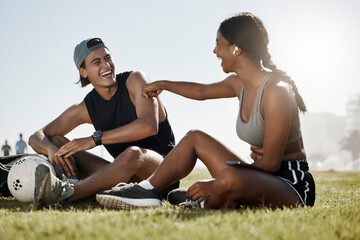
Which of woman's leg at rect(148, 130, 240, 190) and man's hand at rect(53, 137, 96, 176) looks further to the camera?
man's hand at rect(53, 137, 96, 176)

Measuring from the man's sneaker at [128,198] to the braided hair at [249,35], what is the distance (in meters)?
1.90

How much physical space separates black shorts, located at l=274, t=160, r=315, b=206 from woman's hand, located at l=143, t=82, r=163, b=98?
2.06 m

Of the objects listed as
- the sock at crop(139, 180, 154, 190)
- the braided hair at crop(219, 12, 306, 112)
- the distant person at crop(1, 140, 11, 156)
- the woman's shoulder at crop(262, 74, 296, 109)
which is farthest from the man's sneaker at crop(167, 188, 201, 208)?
the distant person at crop(1, 140, 11, 156)

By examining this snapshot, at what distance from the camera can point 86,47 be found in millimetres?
6500

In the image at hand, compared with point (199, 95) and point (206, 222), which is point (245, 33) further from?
point (206, 222)

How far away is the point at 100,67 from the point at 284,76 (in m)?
3.06

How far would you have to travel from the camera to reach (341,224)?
347 centimetres

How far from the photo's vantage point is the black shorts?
171 inches

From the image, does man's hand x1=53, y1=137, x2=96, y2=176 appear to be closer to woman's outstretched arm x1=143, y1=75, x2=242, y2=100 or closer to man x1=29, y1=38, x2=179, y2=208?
man x1=29, y1=38, x2=179, y2=208

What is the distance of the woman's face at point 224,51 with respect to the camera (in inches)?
174

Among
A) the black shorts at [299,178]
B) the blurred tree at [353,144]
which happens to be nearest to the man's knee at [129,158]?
the black shorts at [299,178]

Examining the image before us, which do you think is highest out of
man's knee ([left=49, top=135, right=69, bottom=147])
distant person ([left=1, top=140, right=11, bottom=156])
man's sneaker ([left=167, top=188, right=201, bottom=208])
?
man's knee ([left=49, top=135, right=69, bottom=147])

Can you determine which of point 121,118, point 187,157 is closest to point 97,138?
point 121,118

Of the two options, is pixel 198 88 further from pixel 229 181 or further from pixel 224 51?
pixel 229 181
